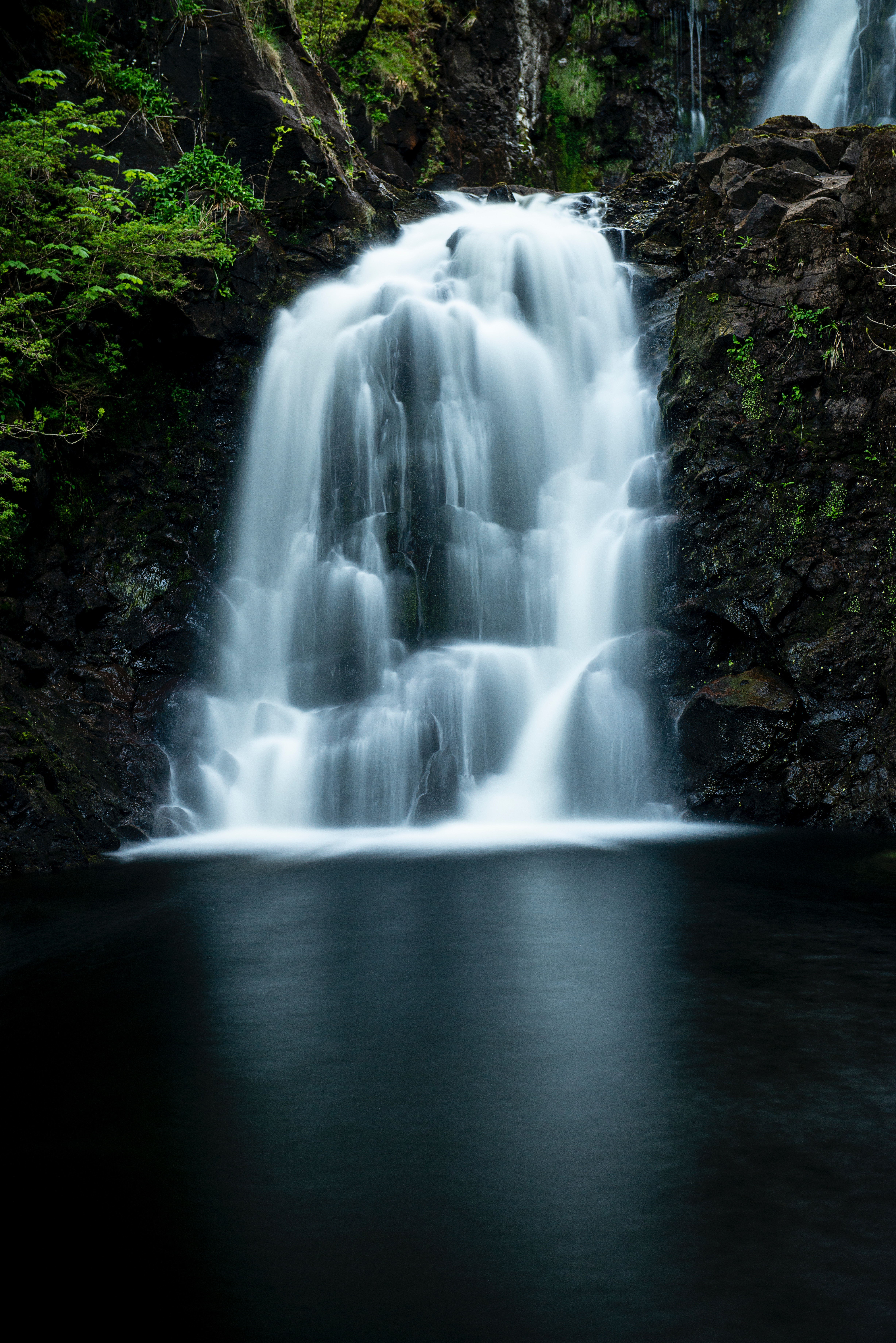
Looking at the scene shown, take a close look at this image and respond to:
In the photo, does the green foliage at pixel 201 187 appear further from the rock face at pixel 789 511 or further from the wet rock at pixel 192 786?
the wet rock at pixel 192 786

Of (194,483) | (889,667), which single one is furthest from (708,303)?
(194,483)

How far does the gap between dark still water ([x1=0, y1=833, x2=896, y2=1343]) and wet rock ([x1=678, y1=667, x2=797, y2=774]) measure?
314 centimetres

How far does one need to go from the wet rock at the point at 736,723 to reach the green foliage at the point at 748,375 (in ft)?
10.8

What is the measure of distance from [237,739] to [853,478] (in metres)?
7.53

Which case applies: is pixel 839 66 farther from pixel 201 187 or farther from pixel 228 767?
pixel 228 767

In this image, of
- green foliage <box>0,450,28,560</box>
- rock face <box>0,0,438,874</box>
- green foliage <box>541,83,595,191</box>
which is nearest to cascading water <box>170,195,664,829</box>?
rock face <box>0,0,438,874</box>

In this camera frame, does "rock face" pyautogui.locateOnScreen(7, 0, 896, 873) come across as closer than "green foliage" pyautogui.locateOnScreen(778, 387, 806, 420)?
Yes

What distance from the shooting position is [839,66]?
2009 centimetres

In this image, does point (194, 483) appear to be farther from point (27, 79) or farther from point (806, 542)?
point (806, 542)

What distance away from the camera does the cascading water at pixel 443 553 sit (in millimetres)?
10812

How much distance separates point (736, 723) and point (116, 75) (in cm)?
1187

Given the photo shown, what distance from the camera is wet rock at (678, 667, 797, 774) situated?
33.8ft

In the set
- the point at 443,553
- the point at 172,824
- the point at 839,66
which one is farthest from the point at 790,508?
the point at 839,66

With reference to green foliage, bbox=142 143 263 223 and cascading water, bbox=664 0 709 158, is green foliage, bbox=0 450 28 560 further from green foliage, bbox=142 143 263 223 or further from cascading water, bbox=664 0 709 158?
cascading water, bbox=664 0 709 158
